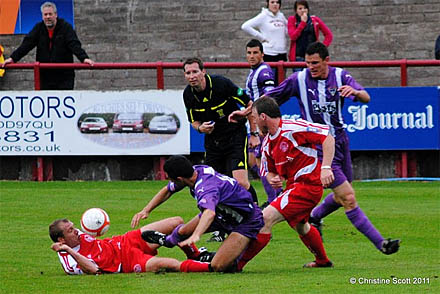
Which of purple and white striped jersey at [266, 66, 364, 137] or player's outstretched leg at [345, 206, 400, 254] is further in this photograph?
purple and white striped jersey at [266, 66, 364, 137]

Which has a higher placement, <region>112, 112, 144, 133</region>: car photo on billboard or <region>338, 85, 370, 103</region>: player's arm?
<region>338, 85, 370, 103</region>: player's arm

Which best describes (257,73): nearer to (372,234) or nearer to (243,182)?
(243,182)

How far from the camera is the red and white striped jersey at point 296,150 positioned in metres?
8.73

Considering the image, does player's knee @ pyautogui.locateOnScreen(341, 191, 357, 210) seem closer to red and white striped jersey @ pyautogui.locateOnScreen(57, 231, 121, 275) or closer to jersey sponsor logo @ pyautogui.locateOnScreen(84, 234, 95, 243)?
red and white striped jersey @ pyautogui.locateOnScreen(57, 231, 121, 275)

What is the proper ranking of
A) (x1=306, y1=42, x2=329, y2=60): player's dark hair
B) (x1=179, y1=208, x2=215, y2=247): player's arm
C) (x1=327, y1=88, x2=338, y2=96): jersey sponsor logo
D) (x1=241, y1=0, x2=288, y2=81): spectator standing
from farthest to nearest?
(x1=241, y1=0, x2=288, y2=81): spectator standing < (x1=327, y1=88, x2=338, y2=96): jersey sponsor logo < (x1=306, y1=42, x2=329, y2=60): player's dark hair < (x1=179, y1=208, x2=215, y2=247): player's arm

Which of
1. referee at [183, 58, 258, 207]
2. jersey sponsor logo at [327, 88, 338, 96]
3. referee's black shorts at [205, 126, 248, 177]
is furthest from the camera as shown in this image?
referee's black shorts at [205, 126, 248, 177]

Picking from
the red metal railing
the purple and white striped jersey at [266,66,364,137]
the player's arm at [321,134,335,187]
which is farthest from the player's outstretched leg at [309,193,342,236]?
the red metal railing

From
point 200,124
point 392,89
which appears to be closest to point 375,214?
point 200,124

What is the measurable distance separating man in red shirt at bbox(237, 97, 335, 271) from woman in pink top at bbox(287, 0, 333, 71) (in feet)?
28.0

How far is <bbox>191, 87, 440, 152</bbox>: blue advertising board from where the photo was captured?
1627cm

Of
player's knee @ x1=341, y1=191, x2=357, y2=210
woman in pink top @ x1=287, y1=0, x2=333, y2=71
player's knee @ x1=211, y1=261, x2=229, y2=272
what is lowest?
player's knee @ x1=211, y1=261, x2=229, y2=272

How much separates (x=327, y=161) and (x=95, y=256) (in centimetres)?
219

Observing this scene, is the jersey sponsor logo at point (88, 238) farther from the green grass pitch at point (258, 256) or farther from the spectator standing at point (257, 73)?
the spectator standing at point (257, 73)

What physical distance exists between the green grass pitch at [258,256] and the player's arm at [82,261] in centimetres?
12
